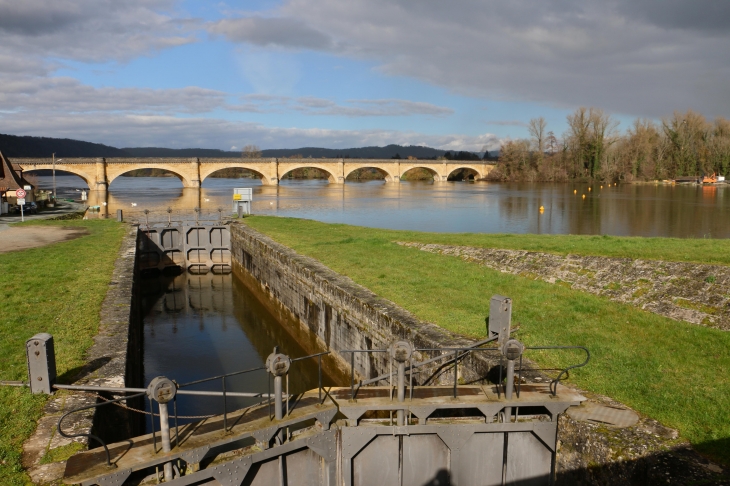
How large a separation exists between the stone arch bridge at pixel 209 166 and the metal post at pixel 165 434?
224 feet

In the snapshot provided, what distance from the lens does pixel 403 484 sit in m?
6.77

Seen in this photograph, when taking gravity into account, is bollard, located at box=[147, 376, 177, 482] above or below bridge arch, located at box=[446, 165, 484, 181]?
below

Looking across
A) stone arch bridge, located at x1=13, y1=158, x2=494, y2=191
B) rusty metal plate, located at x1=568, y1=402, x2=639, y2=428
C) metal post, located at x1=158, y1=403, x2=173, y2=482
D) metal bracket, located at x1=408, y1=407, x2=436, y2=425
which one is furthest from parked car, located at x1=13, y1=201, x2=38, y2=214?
rusty metal plate, located at x1=568, y1=402, x2=639, y2=428

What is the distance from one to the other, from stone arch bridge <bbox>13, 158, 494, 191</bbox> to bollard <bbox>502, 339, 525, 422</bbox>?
6974 cm

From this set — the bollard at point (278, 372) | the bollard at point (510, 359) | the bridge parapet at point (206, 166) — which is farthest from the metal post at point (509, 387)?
the bridge parapet at point (206, 166)

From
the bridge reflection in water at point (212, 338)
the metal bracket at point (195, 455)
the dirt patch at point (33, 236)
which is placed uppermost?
the dirt patch at point (33, 236)

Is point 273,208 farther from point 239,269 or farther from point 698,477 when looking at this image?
point 698,477

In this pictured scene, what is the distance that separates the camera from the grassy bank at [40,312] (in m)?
6.18

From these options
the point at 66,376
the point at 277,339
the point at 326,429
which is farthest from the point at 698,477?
the point at 277,339

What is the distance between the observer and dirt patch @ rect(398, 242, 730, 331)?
10047 mm

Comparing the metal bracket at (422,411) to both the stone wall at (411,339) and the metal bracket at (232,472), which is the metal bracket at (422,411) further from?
the metal bracket at (232,472)

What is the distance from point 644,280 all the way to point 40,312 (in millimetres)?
12849

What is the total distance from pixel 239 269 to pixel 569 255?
1567 cm

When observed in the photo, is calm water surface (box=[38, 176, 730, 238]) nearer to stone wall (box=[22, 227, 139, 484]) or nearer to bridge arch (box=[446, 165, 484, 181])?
stone wall (box=[22, 227, 139, 484])
